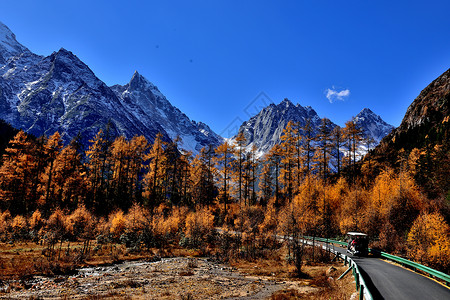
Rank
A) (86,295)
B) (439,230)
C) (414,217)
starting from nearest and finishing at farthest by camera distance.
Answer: (86,295)
(439,230)
(414,217)


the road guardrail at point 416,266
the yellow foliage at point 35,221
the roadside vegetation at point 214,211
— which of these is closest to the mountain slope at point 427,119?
the roadside vegetation at point 214,211

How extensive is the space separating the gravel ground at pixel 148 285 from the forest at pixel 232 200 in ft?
23.8

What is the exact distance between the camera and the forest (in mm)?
33781

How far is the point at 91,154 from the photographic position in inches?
2008

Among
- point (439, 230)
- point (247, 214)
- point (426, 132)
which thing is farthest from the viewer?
point (426, 132)

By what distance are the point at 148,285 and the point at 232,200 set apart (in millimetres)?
37733

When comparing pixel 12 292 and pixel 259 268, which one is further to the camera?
pixel 259 268

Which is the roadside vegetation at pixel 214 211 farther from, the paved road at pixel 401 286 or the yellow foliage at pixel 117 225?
the paved road at pixel 401 286

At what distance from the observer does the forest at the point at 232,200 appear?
3378 cm

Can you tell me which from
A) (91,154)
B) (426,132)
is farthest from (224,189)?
(426,132)

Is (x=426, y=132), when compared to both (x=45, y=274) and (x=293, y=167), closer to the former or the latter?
(x=293, y=167)

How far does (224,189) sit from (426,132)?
5608 centimetres

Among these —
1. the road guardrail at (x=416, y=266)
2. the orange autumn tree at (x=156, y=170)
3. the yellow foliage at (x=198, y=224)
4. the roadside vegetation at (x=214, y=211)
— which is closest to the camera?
the road guardrail at (x=416, y=266)

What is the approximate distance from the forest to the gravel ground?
23.8 feet
